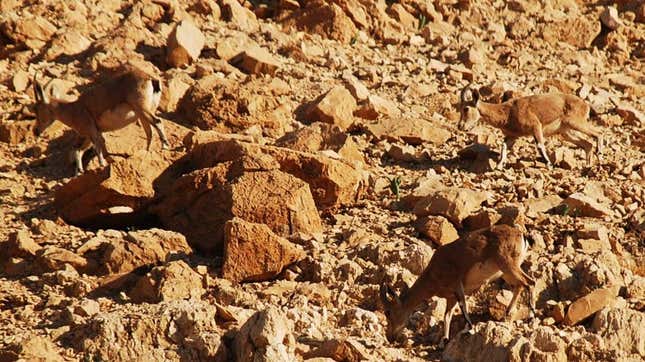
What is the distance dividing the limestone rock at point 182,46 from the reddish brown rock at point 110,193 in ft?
16.4

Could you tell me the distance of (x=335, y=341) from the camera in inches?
430

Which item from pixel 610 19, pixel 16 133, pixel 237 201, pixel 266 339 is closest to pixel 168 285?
pixel 237 201

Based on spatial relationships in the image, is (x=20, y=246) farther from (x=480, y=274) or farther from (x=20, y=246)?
(x=480, y=274)

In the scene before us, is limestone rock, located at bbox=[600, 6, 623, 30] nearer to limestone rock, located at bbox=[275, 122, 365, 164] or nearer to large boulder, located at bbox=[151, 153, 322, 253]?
limestone rock, located at bbox=[275, 122, 365, 164]

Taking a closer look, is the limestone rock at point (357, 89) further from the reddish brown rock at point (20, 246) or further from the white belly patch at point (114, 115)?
the reddish brown rock at point (20, 246)

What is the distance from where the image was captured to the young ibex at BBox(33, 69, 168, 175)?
53.4ft

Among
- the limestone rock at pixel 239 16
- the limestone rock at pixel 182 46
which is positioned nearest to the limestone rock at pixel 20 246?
the limestone rock at pixel 182 46

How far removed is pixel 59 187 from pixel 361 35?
834 cm

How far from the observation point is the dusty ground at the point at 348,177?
11297 millimetres

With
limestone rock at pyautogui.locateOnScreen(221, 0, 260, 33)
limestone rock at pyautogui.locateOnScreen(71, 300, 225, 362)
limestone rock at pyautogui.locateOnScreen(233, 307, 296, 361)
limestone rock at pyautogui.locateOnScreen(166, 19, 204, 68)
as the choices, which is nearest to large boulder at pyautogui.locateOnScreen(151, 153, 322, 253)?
limestone rock at pyautogui.locateOnScreen(71, 300, 225, 362)

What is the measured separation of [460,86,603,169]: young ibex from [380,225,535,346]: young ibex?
199 inches

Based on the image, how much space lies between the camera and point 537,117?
1719 centimetres

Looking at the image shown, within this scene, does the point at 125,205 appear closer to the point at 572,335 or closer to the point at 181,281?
the point at 181,281

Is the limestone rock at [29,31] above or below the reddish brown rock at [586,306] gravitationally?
below
